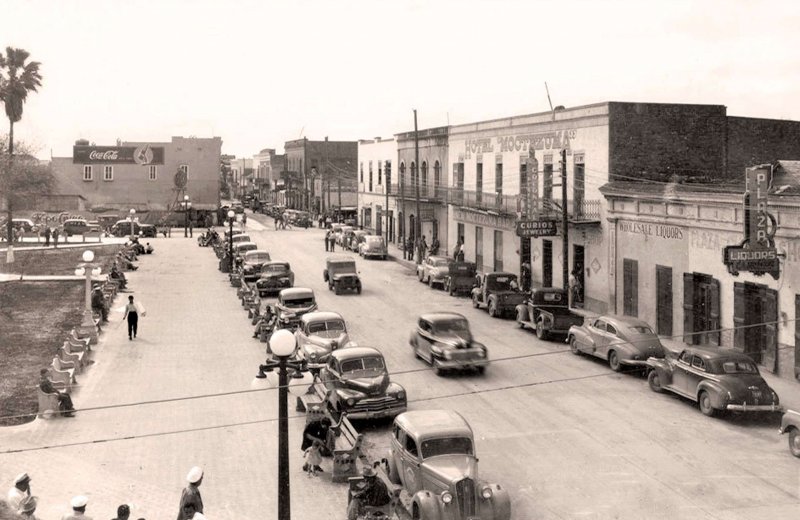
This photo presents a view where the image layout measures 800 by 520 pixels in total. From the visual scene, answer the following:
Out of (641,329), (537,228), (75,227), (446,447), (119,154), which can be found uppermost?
(119,154)

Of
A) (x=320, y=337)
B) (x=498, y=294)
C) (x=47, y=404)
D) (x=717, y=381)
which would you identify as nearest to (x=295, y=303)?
(x=320, y=337)

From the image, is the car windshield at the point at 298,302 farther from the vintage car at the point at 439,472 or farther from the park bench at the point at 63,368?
the vintage car at the point at 439,472

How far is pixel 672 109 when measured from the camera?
34.3 m

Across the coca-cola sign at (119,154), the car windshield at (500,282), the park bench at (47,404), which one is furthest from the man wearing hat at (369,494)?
the coca-cola sign at (119,154)

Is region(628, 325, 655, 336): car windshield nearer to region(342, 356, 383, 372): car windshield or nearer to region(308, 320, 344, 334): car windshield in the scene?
region(342, 356, 383, 372): car windshield

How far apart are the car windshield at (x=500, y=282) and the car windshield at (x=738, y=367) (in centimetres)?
1475

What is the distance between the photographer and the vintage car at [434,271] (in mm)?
40562

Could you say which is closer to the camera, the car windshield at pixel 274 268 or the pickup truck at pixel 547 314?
the pickup truck at pixel 547 314

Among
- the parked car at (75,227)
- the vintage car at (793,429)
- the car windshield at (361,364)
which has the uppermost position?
the parked car at (75,227)

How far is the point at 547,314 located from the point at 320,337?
26.7 ft

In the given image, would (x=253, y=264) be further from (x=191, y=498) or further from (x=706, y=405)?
(x=191, y=498)

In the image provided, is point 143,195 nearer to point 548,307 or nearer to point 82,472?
point 548,307

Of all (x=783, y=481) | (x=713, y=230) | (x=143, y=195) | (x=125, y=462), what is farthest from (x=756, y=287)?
(x=143, y=195)

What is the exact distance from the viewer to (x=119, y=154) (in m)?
85.6
